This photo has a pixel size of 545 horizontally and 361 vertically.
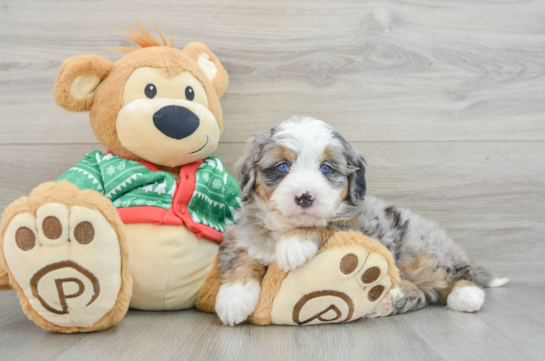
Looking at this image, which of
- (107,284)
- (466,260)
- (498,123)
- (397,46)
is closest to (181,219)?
(107,284)

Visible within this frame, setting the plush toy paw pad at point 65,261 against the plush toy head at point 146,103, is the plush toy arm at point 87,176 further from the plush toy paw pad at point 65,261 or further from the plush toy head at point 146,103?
the plush toy paw pad at point 65,261

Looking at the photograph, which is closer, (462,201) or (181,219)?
(181,219)

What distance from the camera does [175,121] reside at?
165 centimetres

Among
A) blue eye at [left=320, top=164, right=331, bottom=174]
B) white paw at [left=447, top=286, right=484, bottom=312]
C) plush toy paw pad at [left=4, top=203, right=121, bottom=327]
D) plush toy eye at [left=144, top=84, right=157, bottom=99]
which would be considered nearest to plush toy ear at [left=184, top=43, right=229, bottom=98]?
plush toy eye at [left=144, top=84, right=157, bottom=99]

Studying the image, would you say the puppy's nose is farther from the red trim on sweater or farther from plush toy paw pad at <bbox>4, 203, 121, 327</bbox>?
plush toy paw pad at <bbox>4, 203, 121, 327</bbox>

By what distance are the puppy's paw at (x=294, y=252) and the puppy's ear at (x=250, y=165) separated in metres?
0.27

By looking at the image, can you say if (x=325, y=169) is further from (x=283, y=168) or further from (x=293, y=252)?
(x=293, y=252)

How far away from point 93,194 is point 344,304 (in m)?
0.93

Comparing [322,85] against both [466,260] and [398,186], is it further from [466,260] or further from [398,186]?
[466,260]

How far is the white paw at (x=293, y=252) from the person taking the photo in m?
1.45

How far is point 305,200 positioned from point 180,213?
0.56m

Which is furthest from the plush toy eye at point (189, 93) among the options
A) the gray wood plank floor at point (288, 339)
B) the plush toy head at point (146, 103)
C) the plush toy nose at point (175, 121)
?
the gray wood plank floor at point (288, 339)

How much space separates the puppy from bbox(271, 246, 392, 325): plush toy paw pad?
0.06 m

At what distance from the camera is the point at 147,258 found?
1605 millimetres
